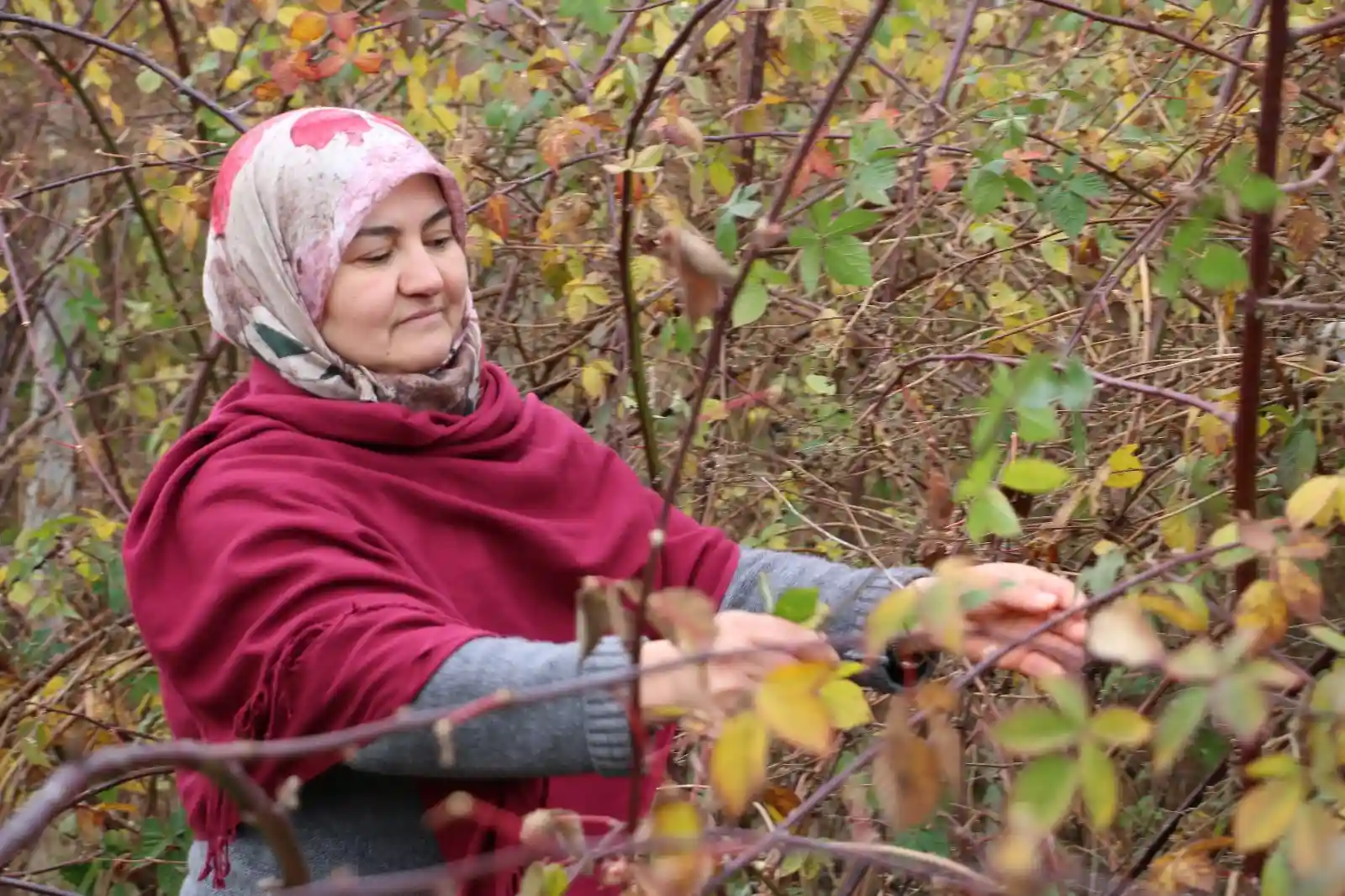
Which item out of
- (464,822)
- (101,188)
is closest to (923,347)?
(464,822)

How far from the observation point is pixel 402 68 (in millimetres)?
3025

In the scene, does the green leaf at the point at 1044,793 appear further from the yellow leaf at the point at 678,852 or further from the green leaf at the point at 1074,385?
the green leaf at the point at 1074,385

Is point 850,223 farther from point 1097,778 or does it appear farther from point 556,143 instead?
point 1097,778

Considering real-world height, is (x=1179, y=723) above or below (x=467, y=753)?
above

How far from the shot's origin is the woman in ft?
4.77

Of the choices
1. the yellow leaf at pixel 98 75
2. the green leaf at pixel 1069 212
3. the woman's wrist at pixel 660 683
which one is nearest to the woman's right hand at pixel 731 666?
the woman's wrist at pixel 660 683

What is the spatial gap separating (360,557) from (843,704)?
782 mm

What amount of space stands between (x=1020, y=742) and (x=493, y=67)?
2.28m

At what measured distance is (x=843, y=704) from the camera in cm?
99

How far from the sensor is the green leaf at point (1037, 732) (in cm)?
84

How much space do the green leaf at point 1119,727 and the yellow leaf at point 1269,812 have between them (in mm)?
80

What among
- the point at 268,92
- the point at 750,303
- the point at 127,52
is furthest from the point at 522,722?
the point at 127,52

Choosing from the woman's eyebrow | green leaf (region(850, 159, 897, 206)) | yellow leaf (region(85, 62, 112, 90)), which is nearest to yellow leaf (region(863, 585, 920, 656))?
green leaf (region(850, 159, 897, 206))

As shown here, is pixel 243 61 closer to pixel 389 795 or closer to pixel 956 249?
pixel 956 249
